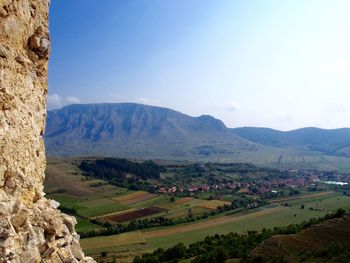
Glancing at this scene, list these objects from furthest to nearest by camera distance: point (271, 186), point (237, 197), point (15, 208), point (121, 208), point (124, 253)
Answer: point (271, 186), point (237, 197), point (121, 208), point (124, 253), point (15, 208)

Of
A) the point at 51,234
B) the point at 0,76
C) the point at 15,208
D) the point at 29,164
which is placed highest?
the point at 0,76

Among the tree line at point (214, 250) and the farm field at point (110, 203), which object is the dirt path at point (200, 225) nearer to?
the farm field at point (110, 203)

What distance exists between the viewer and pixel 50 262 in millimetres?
11602

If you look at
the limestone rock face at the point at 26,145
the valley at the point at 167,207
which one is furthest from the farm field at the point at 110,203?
the limestone rock face at the point at 26,145

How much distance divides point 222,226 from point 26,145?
94.0 meters

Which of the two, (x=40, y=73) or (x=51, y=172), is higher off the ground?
(x=40, y=73)

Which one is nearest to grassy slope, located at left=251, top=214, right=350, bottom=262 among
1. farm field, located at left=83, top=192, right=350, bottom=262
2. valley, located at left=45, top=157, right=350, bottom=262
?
farm field, located at left=83, top=192, right=350, bottom=262

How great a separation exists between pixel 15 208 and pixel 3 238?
1148 millimetres

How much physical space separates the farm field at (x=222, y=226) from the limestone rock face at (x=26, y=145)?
206ft

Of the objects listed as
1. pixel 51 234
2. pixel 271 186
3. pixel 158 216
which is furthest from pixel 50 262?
pixel 271 186

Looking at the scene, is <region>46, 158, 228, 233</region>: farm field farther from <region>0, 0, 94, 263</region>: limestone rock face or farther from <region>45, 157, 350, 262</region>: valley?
<region>0, 0, 94, 263</region>: limestone rock face

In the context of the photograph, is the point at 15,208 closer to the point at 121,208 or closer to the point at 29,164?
the point at 29,164

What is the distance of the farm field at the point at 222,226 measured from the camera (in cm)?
8249

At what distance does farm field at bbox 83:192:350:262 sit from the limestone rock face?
6282 centimetres
